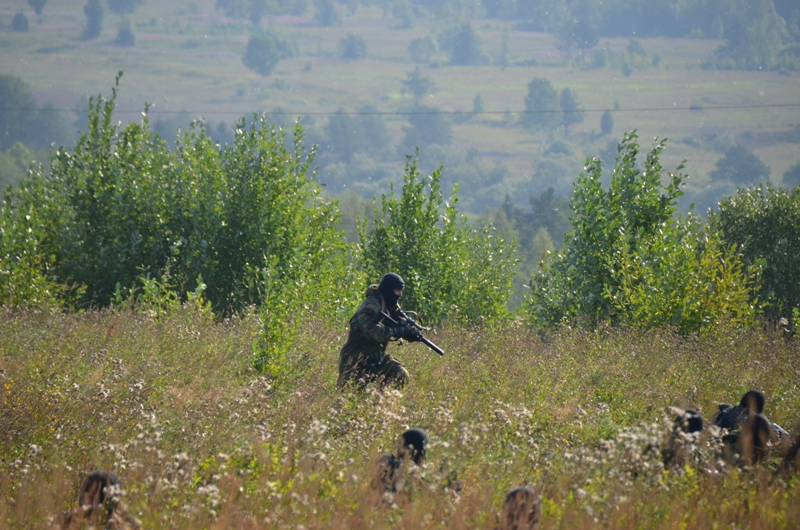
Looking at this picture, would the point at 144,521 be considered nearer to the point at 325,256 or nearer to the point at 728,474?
the point at 728,474

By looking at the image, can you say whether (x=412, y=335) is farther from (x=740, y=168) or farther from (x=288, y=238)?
(x=740, y=168)

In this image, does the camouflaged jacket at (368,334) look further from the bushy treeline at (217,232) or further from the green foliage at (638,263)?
the bushy treeline at (217,232)

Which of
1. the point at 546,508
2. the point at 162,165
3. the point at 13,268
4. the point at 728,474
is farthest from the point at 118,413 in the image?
the point at 162,165

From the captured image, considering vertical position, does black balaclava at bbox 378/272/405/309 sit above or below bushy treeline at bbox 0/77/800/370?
above

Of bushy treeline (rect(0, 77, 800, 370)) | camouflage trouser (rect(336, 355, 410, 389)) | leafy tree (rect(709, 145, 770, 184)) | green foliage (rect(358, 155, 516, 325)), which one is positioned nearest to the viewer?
camouflage trouser (rect(336, 355, 410, 389))

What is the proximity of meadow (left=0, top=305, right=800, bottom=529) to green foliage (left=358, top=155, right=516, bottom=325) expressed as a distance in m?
8.09

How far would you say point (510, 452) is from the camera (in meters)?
7.36

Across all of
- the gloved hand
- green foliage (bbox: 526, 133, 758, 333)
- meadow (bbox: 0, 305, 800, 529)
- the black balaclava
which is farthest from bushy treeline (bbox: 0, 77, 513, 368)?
the gloved hand

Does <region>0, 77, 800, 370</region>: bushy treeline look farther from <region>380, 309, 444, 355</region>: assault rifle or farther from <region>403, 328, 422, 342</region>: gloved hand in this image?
<region>403, 328, 422, 342</region>: gloved hand

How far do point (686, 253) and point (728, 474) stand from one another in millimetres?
10149

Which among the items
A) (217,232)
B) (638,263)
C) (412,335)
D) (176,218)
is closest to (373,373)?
(412,335)

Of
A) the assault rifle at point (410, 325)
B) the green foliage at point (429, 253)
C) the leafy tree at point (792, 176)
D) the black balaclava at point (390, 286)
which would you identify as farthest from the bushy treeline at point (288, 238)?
the leafy tree at point (792, 176)

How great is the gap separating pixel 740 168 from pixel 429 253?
614 ft

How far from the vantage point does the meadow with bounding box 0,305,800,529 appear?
18.7ft
